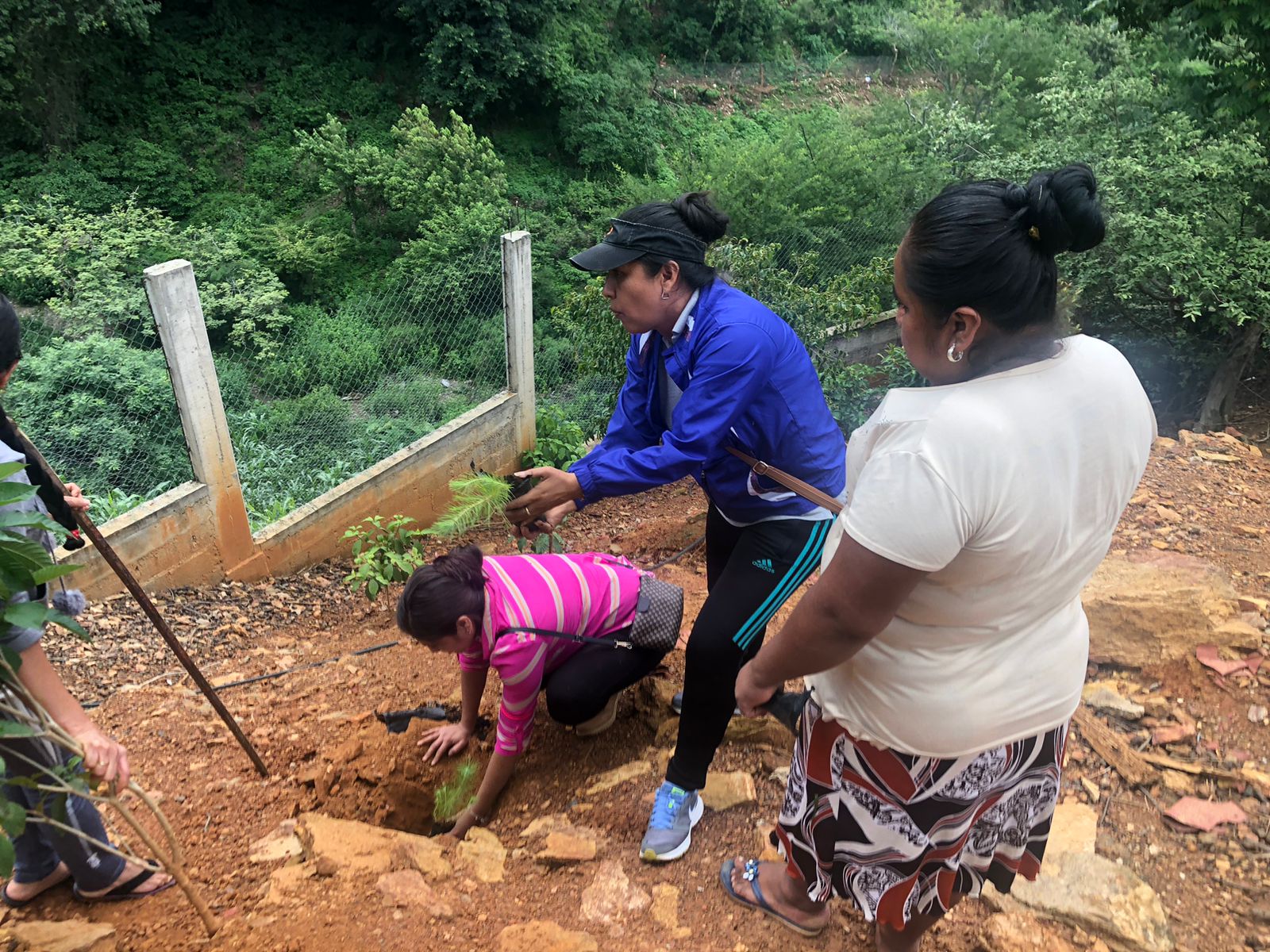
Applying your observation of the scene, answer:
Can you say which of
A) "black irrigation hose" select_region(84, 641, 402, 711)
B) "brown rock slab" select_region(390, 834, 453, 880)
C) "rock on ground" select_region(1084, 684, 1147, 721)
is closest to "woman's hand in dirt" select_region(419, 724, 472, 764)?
"brown rock slab" select_region(390, 834, 453, 880)

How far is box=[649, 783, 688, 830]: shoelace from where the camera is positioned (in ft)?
8.41

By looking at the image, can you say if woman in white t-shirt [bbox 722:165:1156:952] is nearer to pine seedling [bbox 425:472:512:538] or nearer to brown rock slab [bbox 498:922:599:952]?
brown rock slab [bbox 498:922:599:952]

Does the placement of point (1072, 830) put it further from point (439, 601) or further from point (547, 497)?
point (439, 601)

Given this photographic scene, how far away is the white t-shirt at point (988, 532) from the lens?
135 cm

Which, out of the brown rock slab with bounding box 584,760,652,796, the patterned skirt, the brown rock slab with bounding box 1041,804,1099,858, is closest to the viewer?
the patterned skirt

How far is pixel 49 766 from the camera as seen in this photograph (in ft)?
6.62

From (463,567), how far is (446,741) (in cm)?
90

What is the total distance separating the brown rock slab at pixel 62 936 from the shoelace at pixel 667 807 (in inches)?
57.1

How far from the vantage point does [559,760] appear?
10.1 feet

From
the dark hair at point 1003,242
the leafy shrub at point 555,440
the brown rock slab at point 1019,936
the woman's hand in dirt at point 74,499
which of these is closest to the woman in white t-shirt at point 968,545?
the dark hair at point 1003,242

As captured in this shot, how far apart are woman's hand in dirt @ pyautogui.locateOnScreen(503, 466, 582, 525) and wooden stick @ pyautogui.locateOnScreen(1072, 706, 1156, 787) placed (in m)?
2.16

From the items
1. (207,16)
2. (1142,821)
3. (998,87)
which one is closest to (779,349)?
(1142,821)

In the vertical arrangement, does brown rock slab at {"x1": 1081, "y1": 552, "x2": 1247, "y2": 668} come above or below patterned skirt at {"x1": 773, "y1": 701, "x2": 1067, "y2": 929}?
below

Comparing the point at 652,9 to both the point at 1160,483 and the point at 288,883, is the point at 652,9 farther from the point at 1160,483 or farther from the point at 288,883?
the point at 288,883
